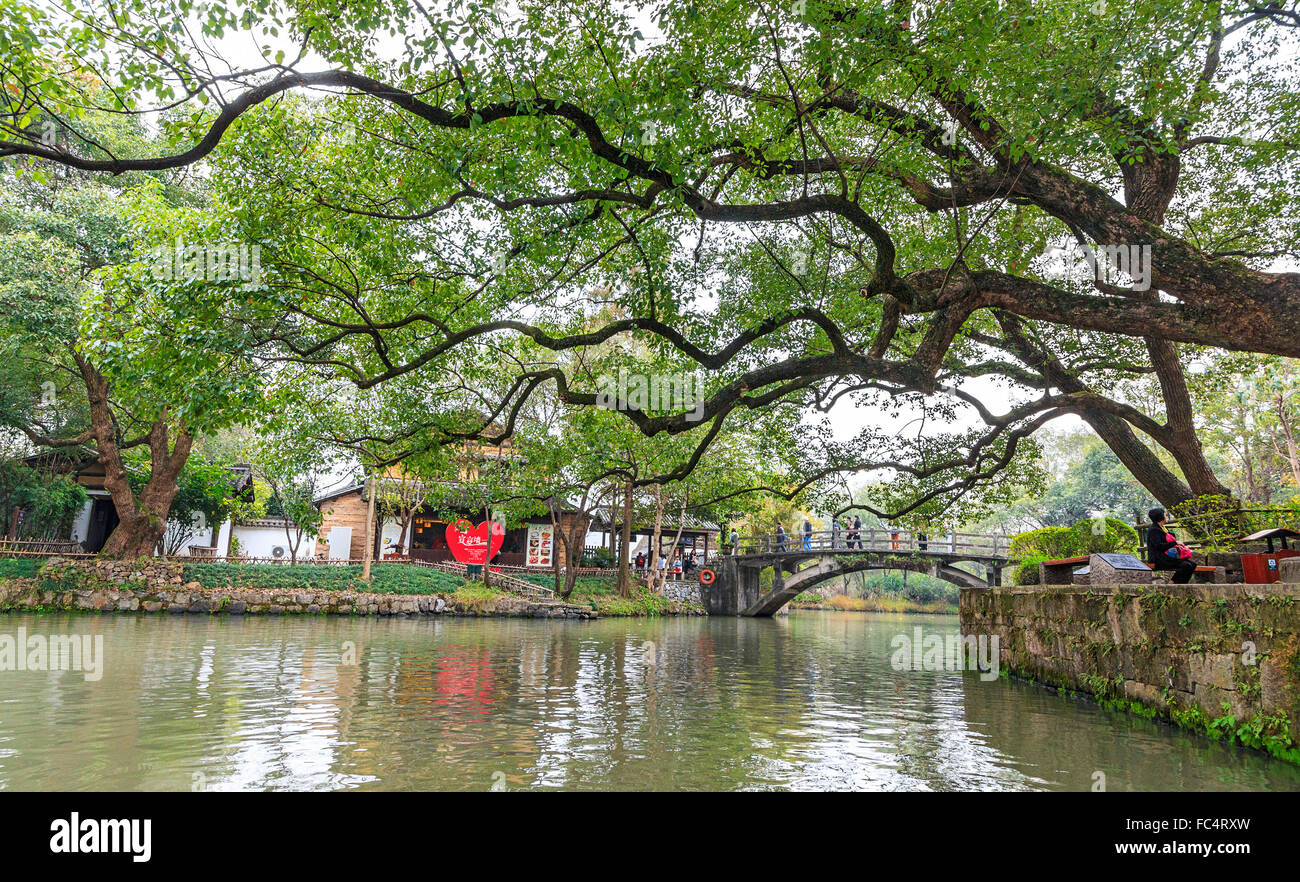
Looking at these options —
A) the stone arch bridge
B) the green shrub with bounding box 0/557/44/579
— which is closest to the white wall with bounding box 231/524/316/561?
the green shrub with bounding box 0/557/44/579

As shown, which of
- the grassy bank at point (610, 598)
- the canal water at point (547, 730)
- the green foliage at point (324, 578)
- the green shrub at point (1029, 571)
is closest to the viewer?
the canal water at point (547, 730)

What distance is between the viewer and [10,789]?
4.38 metres

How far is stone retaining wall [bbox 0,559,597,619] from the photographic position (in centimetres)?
1839

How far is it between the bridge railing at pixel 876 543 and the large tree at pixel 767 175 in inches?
768

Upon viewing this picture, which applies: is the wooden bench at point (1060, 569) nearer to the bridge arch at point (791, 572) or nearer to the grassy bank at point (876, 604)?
the bridge arch at point (791, 572)

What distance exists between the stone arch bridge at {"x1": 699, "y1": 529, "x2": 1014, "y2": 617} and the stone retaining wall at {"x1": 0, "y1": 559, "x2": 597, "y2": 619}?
55.6ft

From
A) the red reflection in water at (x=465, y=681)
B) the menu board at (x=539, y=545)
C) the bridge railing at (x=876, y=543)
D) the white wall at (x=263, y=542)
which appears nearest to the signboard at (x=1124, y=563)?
the red reflection in water at (x=465, y=681)

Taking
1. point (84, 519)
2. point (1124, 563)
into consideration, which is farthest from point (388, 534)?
point (1124, 563)

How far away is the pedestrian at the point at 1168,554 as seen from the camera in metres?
7.95

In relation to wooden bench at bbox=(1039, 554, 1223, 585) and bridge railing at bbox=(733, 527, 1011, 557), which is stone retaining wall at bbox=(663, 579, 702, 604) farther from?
wooden bench at bbox=(1039, 554, 1223, 585)

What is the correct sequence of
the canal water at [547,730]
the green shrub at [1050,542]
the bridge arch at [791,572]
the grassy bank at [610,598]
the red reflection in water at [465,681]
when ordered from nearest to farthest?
1. the canal water at [547,730]
2. the red reflection in water at [465,681]
3. the green shrub at [1050,542]
4. the grassy bank at [610,598]
5. the bridge arch at [791,572]

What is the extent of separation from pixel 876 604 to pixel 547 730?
54.2 metres

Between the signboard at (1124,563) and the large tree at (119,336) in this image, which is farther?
the signboard at (1124,563)
